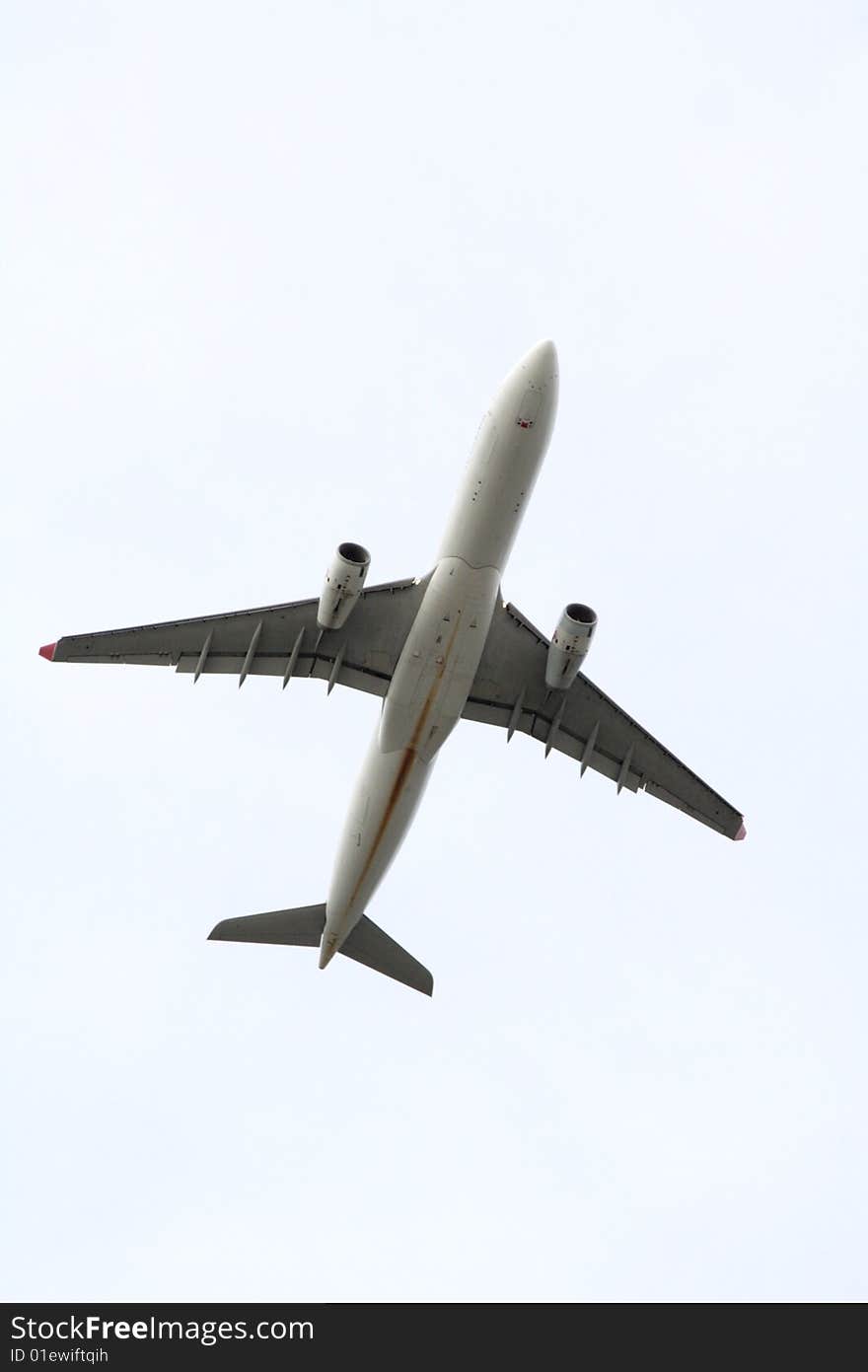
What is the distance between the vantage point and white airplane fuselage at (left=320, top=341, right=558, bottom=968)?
1268 inches

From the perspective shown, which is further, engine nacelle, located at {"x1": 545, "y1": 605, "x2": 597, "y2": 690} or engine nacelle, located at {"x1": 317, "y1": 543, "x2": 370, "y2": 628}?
engine nacelle, located at {"x1": 545, "y1": 605, "x2": 597, "y2": 690}

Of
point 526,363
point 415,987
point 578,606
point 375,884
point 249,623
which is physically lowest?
point 415,987

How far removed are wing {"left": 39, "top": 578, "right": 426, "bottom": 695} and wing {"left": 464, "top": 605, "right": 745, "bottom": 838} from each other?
2613 mm

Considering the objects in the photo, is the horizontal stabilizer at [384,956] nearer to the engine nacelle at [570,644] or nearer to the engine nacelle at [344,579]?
the engine nacelle at [570,644]

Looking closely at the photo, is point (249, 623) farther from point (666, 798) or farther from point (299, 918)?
point (666, 798)

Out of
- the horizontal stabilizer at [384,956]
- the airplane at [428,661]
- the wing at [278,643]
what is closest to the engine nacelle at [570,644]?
the airplane at [428,661]

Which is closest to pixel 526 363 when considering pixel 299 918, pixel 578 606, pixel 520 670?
pixel 578 606

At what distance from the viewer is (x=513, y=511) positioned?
3256 centimetres

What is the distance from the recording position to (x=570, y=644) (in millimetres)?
34250

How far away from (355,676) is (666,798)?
351 inches

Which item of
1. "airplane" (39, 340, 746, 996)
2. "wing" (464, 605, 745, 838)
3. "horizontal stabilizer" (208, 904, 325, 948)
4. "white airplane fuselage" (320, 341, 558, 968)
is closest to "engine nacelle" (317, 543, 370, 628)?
"airplane" (39, 340, 746, 996)

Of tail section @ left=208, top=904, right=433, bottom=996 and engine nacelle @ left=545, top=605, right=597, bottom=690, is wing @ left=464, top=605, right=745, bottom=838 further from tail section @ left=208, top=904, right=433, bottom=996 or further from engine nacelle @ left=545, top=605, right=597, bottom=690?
tail section @ left=208, top=904, right=433, bottom=996

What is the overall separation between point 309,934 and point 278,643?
780 centimetres

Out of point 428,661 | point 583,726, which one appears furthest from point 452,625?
point 583,726
